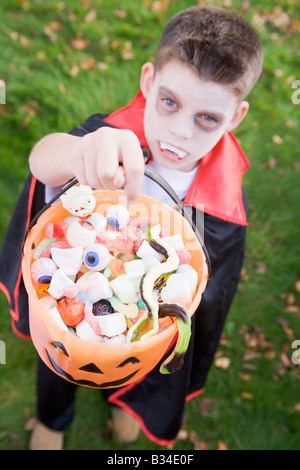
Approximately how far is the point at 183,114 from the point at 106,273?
1.73ft

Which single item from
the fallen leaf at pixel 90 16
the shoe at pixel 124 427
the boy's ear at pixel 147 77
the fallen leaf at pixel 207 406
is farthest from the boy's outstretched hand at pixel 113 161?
the fallen leaf at pixel 90 16

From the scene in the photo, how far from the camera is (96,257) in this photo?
98 centimetres

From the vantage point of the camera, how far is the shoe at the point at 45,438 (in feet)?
5.99

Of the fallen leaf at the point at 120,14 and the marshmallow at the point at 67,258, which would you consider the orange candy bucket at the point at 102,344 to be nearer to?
the marshmallow at the point at 67,258

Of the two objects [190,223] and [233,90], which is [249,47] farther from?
[190,223]

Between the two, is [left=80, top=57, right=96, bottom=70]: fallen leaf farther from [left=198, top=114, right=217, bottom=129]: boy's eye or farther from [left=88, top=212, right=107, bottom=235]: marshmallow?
[left=88, top=212, right=107, bottom=235]: marshmallow

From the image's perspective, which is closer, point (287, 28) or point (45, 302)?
point (45, 302)

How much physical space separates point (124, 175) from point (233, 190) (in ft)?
2.20

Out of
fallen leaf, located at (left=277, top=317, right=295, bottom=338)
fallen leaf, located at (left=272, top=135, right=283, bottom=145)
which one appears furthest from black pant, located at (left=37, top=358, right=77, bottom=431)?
fallen leaf, located at (left=272, top=135, right=283, bottom=145)

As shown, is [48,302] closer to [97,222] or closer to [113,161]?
[97,222]

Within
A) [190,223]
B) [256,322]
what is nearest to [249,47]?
[190,223]

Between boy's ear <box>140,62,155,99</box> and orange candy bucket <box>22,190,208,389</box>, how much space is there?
0.44 metres

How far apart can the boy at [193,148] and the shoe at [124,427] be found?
26cm

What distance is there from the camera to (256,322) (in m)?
2.43
